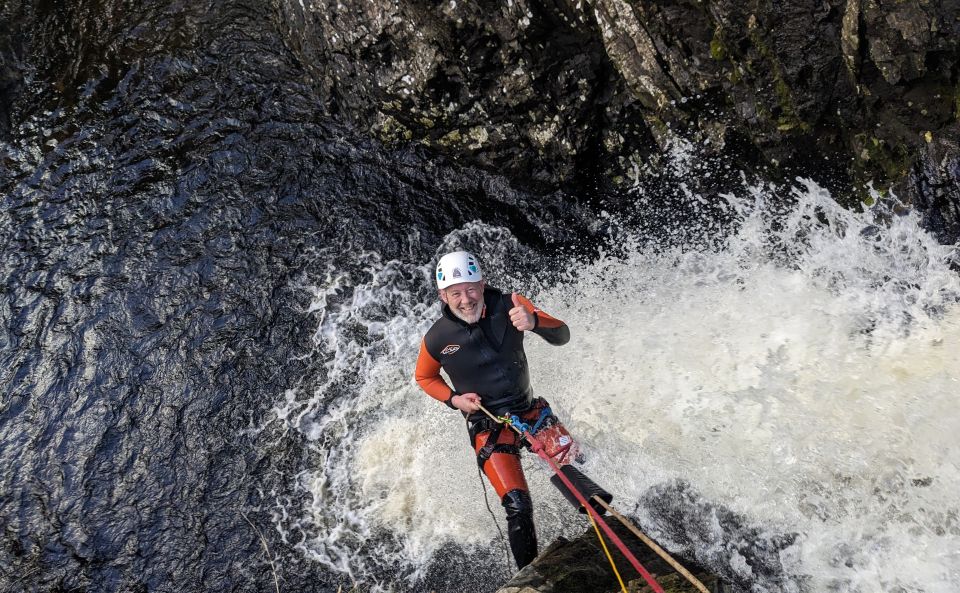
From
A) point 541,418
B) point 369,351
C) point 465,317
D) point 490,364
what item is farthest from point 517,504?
point 369,351

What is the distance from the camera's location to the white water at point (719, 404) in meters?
5.54

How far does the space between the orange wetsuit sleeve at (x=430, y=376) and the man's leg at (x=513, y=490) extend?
50 centimetres

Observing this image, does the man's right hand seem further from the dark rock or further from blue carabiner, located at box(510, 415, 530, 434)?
the dark rock

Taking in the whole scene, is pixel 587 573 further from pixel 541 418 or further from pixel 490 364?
pixel 490 364

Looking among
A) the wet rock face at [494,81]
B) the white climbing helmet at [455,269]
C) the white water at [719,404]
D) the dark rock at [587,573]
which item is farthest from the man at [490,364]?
the wet rock face at [494,81]

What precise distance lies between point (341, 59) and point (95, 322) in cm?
457

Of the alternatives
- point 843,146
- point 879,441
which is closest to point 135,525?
point 879,441

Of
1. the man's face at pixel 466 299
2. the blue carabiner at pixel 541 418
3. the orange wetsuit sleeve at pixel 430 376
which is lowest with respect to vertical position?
the blue carabiner at pixel 541 418

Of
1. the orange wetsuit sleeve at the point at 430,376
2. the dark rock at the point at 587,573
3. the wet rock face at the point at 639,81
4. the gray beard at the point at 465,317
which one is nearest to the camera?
the dark rock at the point at 587,573

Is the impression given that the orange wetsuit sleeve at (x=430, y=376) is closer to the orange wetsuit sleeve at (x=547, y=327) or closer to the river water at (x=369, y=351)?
the orange wetsuit sleeve at (x=547, y=327)

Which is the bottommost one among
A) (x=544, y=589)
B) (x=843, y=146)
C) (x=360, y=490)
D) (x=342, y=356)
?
(x=544, y=589)

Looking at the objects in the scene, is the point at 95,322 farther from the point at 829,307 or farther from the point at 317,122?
the point at 829,307

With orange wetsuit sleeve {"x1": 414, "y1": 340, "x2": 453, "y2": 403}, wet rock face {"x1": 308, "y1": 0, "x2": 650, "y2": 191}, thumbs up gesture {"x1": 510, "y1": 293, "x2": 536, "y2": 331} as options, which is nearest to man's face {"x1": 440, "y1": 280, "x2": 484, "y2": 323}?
thumbs up gesture {"x1": 510, "y1": 293, "x2": 536, "y2": 331}

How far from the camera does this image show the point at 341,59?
8688 mm
